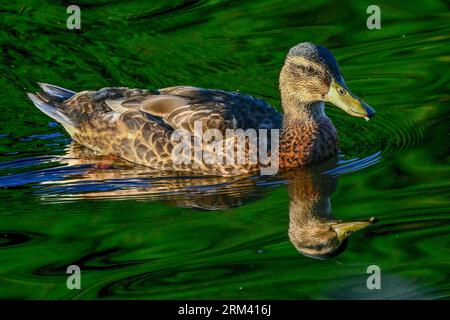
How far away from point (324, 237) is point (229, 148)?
7.82 ft

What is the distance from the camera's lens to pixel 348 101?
12930 mm

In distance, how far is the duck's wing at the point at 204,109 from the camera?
1320cm

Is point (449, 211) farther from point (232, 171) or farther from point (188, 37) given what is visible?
point (188, 37)

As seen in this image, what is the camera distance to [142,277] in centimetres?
1016

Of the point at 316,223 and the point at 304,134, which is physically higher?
the point at 304,134

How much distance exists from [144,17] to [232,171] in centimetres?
494

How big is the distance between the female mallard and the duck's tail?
0.10 metres

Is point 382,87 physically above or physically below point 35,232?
above

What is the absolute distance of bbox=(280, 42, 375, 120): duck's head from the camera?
12.9 m

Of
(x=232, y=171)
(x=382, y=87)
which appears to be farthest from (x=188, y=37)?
(x=232, y=171)

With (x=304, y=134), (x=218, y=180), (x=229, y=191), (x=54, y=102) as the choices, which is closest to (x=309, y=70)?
(x=304, y=134)

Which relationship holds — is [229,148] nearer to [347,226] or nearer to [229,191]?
[229,191]

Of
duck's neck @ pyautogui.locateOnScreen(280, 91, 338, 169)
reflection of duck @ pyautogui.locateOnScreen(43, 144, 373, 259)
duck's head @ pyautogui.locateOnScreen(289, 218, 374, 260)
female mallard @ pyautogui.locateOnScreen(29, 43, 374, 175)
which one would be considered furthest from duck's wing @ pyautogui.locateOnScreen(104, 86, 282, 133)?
duck's head @ pyautogui.locateOnScreen(289, 218, 374, 260)

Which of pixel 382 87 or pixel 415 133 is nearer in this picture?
pixel 415 133
